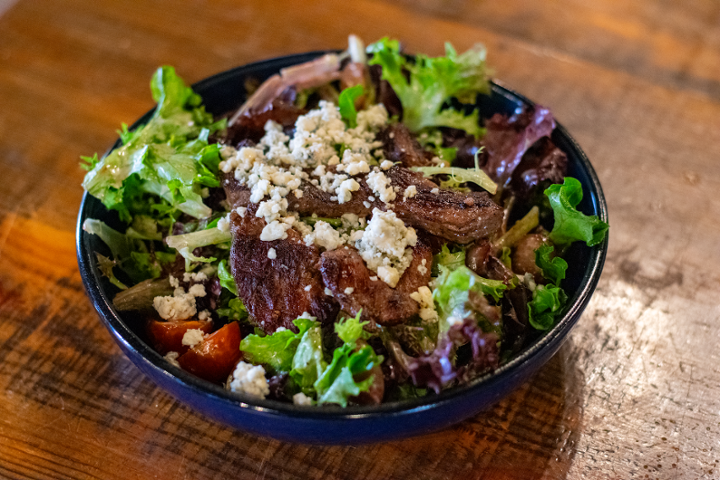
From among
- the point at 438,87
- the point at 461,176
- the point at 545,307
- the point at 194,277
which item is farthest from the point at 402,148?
the point at 194,277

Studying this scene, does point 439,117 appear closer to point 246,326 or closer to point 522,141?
point 522,141

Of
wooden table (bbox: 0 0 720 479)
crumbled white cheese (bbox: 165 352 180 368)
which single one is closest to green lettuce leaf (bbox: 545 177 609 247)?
wooden table (bbox: 0 0 720 479)

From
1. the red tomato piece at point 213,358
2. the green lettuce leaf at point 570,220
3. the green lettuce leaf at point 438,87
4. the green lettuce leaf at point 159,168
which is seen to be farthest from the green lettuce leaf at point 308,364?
the green lettuce leaf at point 438,87

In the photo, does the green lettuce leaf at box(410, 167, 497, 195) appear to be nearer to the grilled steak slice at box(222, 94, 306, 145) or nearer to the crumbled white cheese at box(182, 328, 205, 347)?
the grilled steak slice at box(222, 94, 306, 145)

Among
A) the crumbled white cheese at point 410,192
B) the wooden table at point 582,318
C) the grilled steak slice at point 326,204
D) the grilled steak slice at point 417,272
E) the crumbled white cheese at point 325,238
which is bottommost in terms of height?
the wooden table at point 582,318

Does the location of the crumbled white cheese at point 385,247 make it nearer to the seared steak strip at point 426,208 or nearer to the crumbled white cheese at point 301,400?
the seared steak strip at point 426,208
